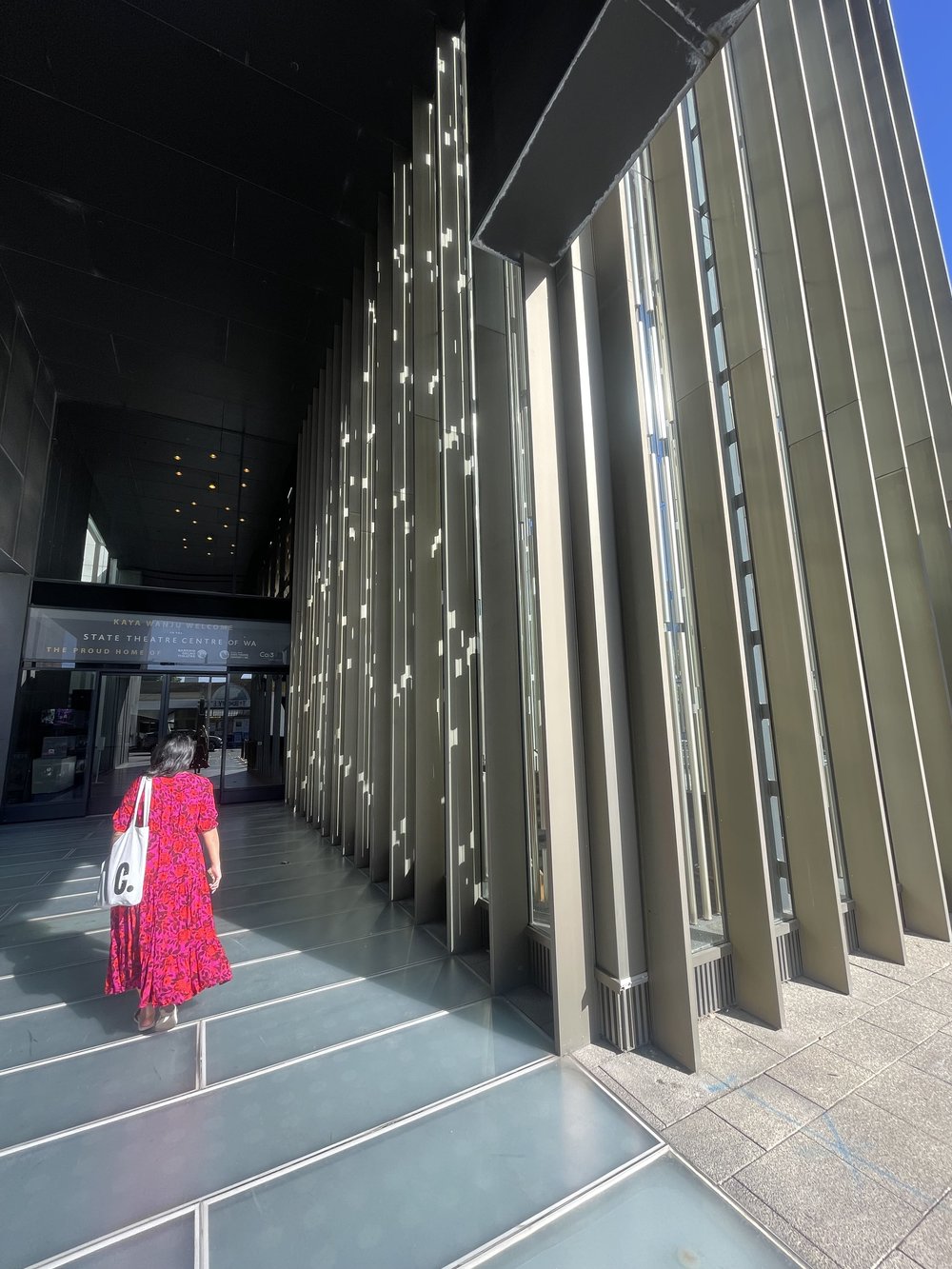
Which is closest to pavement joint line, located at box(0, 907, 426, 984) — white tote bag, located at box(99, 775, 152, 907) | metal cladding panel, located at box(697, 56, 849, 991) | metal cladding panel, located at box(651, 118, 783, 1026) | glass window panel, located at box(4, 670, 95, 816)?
white tote bag, located at box(99, 775, 152, 907)

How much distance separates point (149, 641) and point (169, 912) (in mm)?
8227

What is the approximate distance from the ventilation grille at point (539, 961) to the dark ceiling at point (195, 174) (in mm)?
7278

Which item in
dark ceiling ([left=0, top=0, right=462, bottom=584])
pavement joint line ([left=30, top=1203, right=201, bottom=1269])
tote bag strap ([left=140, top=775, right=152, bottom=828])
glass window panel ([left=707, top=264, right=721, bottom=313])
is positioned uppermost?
dark ceiling ([left=0, top=0, right=462, bottom=584])

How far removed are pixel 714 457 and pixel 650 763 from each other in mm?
1853

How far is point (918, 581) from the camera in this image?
15.1 ft

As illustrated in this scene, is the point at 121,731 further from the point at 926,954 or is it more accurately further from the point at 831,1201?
the point at 926,954

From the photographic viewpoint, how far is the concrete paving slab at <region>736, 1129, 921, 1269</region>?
62.0 inches

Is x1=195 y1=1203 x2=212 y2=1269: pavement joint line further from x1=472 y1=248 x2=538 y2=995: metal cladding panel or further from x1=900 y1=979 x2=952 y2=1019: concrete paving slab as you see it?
x1=900 y1=979 x2=952 y2=1019: concrete paving slab

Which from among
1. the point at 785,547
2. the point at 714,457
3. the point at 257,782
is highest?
the point at 714,457

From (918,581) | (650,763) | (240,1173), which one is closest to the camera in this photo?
(240,1173)

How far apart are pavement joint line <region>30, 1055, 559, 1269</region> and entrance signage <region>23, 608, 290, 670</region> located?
9.41 m

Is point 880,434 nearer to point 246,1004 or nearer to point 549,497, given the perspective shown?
point 549,497

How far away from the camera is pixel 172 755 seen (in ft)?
9.98

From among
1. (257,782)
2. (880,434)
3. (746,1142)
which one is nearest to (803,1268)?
(746,1142)
